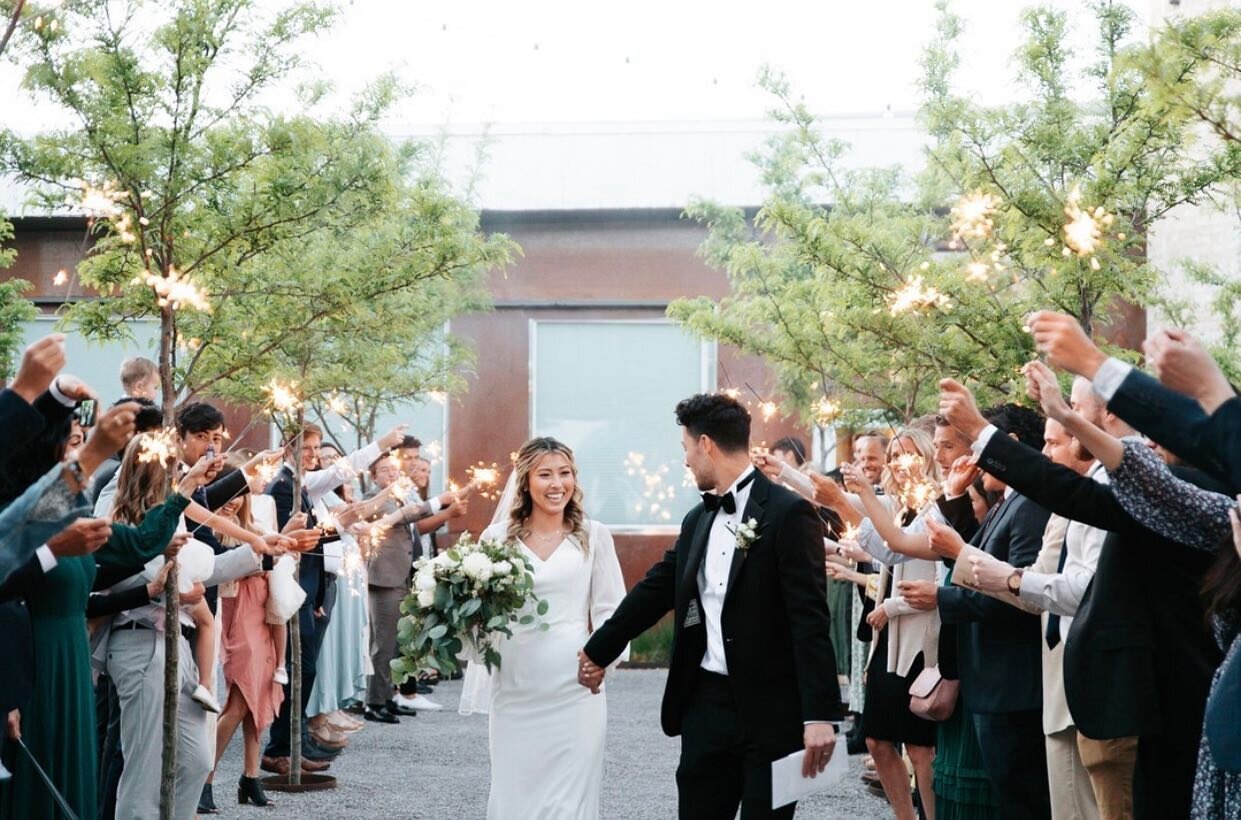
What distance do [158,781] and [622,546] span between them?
1528 centimetres

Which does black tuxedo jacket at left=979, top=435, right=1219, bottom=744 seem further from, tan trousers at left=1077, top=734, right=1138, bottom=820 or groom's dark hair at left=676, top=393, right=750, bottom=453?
groom's dark hair at left=676, top=393, right=750, bottom=453

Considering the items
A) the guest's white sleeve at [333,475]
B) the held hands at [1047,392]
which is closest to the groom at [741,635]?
the held hands at [1047,392]

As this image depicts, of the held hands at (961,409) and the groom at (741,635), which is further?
the groom at (741,635)

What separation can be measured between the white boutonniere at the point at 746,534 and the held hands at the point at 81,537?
2.42 m

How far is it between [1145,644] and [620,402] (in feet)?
58.6

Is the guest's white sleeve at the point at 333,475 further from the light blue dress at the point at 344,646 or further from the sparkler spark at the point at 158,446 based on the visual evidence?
the sparkler spark at the point at 158,446

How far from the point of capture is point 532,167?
23812mm

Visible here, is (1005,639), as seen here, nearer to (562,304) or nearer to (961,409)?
(961,409)

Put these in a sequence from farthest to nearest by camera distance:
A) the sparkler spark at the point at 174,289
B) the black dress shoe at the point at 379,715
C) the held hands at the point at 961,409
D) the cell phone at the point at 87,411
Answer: the black dress shoe at the point at 379,715 < the sparkler spark at the point at 174,289 < the cell phone at the point at 87,411 < the held hands at the point at 961,409

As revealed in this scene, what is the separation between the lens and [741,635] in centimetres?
581

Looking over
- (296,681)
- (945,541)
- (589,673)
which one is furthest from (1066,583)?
(296,681)

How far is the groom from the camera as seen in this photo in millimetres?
5637

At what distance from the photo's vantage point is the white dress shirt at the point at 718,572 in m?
5.93

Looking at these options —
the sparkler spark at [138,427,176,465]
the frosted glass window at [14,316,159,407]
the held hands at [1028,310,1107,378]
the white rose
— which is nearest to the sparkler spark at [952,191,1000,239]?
the white rose
